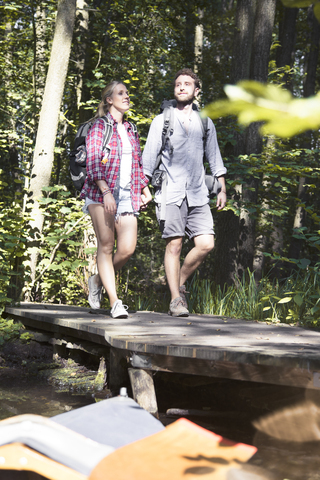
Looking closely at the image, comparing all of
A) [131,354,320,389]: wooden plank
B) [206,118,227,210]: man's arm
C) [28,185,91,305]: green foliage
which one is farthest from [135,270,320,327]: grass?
[131,354,320,389]: wooden plank

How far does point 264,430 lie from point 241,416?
352 millimetres

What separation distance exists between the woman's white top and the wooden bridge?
49.1 inches

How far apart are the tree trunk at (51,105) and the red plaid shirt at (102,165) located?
2387 mm

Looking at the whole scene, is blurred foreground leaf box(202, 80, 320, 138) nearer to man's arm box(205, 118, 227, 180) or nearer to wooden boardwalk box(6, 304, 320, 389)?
wooden boardwalk box(6, 304, 320, 389)

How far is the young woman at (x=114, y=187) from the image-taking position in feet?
13.4

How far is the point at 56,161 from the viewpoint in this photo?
1000 cm

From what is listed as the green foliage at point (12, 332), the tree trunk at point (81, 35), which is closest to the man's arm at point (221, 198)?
the green foliage at point (12, 332)

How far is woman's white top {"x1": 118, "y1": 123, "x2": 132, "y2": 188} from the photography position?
14.0 ft

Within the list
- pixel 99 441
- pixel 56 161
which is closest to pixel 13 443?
pixel 99 441

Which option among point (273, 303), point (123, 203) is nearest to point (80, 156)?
point (123, 203)

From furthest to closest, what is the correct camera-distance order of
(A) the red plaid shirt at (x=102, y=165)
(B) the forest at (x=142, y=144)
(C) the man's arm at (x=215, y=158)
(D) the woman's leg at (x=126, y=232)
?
1. (B) the forest at (x=142, y=144)
2. (C) the man's arm at (x=215, y=158)
3. (D) the woman's leg at (x=126, y=232)
4. (A) the red plaid shirt at (x=102, y=165)

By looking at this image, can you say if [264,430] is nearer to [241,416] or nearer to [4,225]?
[241,416]

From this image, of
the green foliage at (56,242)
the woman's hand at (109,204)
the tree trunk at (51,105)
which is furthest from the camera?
the tree trunk at (51,105)

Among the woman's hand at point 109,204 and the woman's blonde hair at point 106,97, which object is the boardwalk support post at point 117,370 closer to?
the woman's hand at point 109,204
